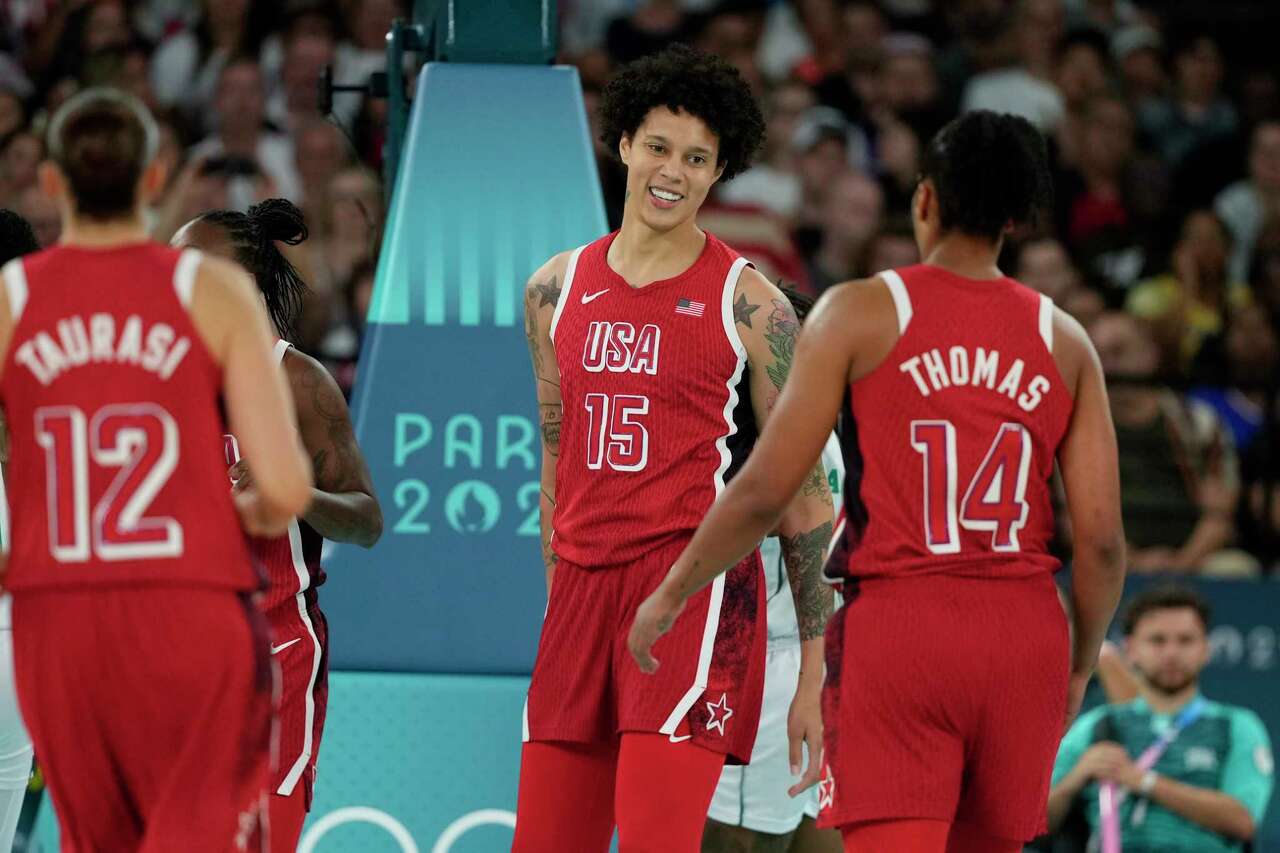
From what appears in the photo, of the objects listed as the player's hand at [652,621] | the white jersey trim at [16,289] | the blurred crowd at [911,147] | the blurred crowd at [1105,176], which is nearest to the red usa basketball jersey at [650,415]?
the player's hand at [652,621]

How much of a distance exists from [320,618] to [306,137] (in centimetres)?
596

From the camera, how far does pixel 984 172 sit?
12.6ft

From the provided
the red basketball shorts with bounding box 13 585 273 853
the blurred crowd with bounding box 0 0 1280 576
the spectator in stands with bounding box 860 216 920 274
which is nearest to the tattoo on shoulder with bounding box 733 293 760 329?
the red basketball shorts with bounding box 13 585 273 853

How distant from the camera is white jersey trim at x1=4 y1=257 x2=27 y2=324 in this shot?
3352mm

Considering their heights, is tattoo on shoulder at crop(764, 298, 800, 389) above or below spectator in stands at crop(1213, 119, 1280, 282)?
below

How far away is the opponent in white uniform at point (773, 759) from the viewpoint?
559cm

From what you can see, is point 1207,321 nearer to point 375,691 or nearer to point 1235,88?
point 1235,88

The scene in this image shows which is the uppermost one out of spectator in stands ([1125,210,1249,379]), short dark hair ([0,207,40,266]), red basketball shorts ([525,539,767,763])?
short dark hair ([0,207,40,266])

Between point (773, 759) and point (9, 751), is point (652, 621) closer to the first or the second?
point (9, 751)

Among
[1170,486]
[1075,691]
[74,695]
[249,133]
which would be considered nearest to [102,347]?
[74,695]

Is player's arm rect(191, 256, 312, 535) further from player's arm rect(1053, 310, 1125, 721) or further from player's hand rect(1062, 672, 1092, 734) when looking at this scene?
player's hand rect(1062, 672, 1092, 734)

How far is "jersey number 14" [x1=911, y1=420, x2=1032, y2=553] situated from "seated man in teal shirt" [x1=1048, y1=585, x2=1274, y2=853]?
147 inches

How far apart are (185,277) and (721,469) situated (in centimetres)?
154

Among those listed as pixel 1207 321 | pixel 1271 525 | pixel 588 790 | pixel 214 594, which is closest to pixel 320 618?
pixel 588 790
